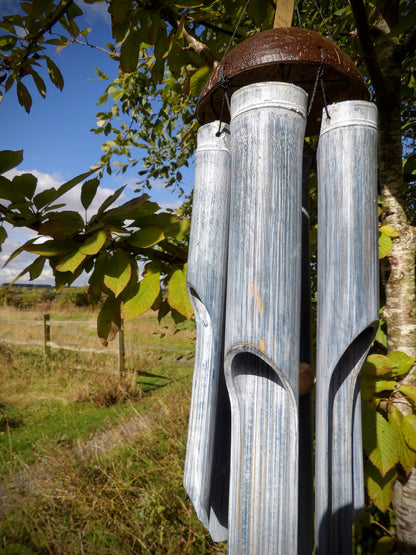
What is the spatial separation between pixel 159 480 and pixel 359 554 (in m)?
1.78

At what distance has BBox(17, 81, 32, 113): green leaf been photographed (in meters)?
1.67

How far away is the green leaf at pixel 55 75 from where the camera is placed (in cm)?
172

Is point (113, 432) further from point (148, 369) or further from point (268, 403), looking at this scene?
point (268, 403)

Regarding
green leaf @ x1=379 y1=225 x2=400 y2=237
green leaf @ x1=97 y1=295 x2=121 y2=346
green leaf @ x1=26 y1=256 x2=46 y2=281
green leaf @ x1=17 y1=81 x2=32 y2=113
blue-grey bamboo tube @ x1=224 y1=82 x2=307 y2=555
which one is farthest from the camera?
green leaf @ x1=17 y1=81 x2=32 y2=113

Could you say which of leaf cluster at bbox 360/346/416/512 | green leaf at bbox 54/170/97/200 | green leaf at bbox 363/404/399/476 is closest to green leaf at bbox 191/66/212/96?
green leaf at bbox 54/170/97/200

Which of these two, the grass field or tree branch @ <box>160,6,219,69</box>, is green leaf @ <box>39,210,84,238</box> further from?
the grass field

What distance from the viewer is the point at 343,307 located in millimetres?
690

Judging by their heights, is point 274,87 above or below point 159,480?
above

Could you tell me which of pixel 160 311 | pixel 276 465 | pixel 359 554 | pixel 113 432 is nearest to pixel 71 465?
pixel 113 432

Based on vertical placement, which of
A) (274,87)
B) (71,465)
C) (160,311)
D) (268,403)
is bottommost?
(71,465)

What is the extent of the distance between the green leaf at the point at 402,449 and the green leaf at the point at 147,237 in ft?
3.28

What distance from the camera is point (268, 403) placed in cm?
67

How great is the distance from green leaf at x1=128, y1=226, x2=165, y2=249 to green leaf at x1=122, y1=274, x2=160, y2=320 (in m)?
0.13

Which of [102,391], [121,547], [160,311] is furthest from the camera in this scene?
[102,391]
